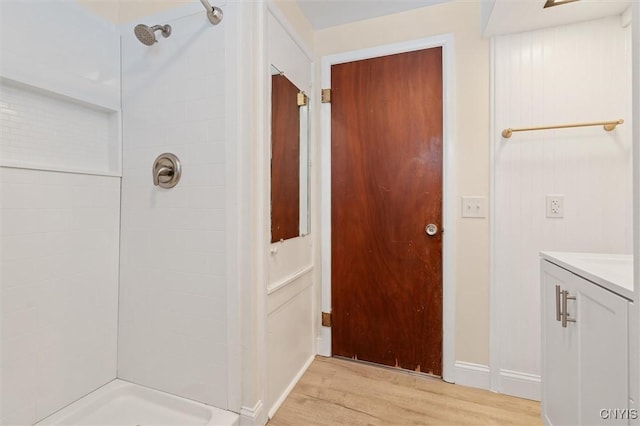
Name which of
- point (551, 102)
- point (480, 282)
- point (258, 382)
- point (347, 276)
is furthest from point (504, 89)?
point (258, 382)

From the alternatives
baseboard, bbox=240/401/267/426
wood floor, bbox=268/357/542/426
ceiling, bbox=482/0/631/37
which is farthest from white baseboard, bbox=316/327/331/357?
ceiling, bbox=482/0/631/37

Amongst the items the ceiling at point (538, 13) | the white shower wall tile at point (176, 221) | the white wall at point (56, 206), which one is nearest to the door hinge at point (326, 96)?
the white shower wall tile at point (176, 221)

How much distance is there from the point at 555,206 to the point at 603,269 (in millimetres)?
759

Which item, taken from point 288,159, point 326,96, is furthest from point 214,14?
point 326,96

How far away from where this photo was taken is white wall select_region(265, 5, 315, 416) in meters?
1.48

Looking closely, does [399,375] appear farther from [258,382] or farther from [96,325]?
[96,325]

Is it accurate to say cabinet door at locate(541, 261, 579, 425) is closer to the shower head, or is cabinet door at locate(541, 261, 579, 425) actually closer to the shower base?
the shower base

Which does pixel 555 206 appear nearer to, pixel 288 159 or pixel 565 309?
pixel 565 309

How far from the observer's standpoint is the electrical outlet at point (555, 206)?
5.06ft

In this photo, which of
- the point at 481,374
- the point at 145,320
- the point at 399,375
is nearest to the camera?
the point at 145,320

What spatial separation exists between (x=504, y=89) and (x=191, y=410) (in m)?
2.44

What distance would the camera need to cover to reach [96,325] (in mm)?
1471

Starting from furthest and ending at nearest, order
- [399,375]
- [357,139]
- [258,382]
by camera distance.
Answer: [357,139] < [399,375] < [258,382]

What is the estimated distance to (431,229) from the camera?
1.78 metres
